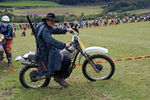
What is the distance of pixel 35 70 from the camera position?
5.29 meters

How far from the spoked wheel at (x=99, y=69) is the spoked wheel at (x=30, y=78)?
1.16m

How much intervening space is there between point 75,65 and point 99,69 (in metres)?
0.70

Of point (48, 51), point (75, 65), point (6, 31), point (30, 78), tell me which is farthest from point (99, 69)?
point (6, 31)

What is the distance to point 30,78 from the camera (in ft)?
17.5

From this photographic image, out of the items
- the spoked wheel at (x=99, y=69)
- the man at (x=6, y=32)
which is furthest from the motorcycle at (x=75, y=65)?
the man at (x=6, y=32)

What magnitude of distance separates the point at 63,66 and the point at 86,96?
100 cm

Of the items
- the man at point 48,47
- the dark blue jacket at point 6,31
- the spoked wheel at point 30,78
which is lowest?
the spoked wheel at point 30,78

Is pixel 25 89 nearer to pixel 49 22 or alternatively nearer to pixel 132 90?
pixel 49 22

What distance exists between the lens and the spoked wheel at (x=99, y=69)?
5422 mm

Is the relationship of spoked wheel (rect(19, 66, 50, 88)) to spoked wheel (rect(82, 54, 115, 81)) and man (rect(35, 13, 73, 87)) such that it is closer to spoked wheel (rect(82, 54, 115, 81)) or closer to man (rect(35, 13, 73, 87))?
man (rect(35, 13, 73, 87))

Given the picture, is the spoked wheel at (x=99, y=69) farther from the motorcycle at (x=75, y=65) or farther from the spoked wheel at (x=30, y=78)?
the spoked wheel at (x=30, y=78)

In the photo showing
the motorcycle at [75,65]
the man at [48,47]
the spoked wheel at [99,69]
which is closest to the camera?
the man at [48,47]

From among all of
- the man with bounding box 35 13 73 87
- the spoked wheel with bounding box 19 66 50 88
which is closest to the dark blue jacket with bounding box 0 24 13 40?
the spoked wheel with bounding box 19 66 50 88

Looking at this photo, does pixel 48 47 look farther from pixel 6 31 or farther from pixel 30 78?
pixel 6 31
